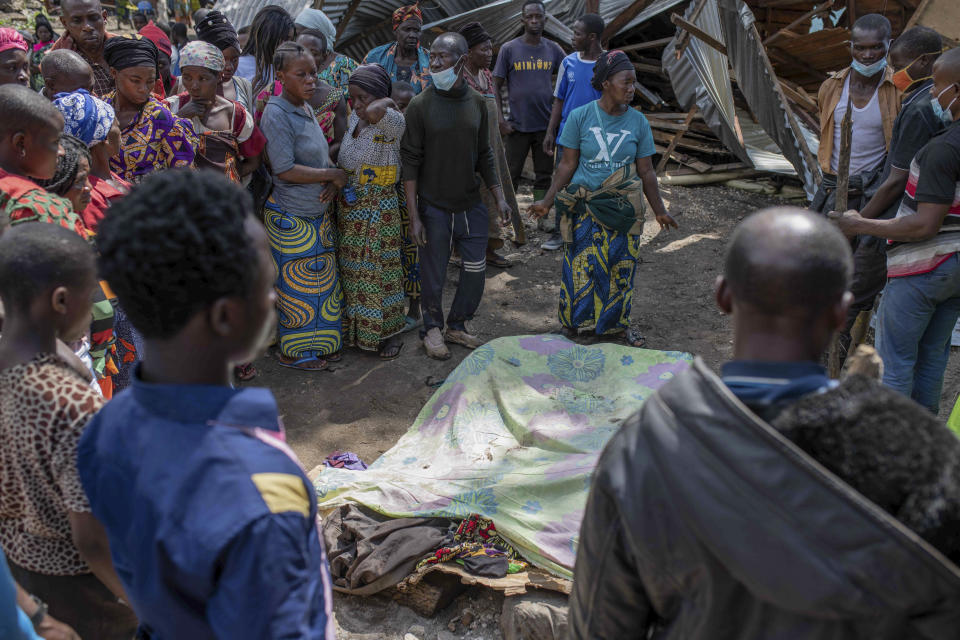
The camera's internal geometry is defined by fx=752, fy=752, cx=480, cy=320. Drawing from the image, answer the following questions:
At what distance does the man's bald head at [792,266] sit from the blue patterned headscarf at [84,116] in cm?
293

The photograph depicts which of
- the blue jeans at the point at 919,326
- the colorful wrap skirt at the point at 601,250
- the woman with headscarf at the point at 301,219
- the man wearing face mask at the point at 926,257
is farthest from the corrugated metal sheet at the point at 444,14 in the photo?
the blue jeans at the point at 919,326

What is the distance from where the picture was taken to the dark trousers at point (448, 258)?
504cm

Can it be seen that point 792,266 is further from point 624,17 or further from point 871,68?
point 624,17

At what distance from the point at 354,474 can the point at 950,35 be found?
6.34 metres

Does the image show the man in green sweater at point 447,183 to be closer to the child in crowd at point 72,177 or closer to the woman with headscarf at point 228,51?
the woman with headscarf at point 228,51

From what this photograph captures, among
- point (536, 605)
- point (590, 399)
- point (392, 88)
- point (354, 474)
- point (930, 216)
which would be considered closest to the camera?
point (536, 605)

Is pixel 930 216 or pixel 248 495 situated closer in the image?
pixel 248 495

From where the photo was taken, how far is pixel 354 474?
356 centimetres

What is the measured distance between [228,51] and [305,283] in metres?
1.80

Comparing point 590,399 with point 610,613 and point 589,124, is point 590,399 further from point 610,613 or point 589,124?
point 610,613

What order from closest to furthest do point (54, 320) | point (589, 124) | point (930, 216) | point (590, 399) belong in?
point (54, 320) → point (930, 216) → point (590, 399) → point (589, 124)

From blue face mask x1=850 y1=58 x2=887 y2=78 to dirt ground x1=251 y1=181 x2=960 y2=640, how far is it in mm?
1959

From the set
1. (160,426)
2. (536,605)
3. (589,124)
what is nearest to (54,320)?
(160,426)

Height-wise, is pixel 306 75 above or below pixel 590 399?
above
